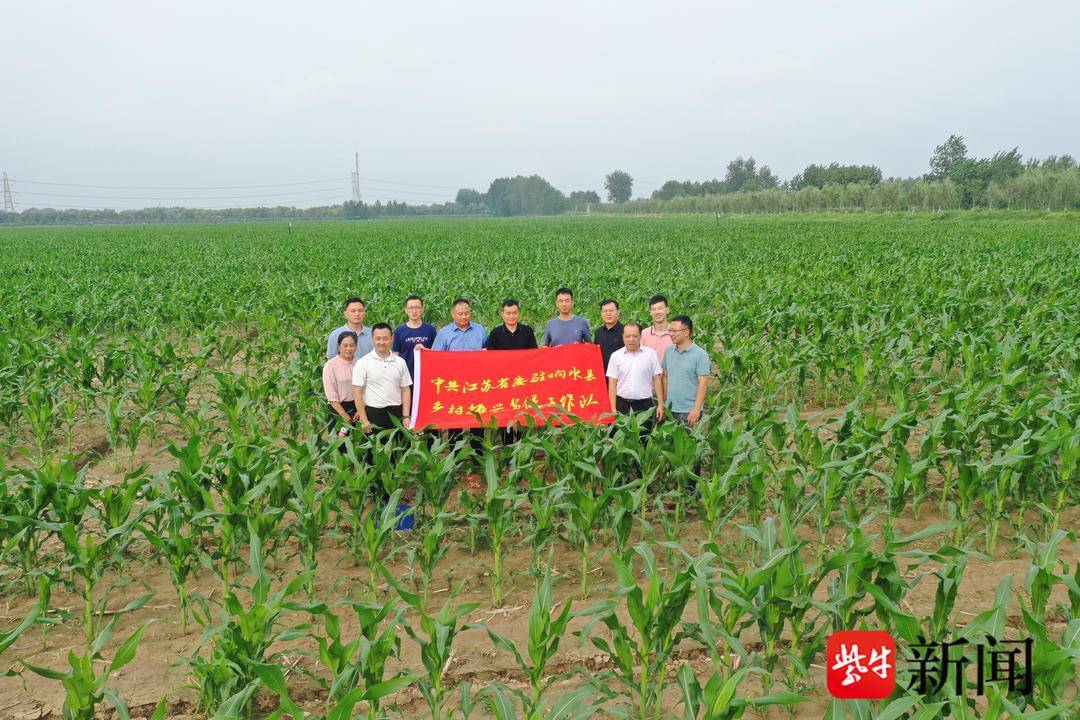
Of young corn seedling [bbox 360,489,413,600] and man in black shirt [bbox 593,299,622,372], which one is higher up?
man in black shirt [bbox 593,299,622,372]

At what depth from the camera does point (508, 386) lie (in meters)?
5.76

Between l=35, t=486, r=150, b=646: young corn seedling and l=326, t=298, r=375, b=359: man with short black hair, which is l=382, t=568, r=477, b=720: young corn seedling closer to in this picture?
l=35, t=486, r=150, b=646: young corn seedling

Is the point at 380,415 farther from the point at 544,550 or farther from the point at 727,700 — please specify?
the point at 727,700

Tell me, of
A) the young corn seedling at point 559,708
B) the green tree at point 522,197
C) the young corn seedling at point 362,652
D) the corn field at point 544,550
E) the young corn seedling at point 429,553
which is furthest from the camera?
the green tree at point 522,197

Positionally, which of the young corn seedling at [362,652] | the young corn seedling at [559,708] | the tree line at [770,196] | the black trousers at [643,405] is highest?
the tree line at [770,196]

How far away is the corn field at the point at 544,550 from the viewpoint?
9.68ft

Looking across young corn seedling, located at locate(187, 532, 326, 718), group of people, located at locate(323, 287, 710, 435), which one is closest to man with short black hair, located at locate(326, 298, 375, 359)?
group of people, located at locate(323, 287, 710, 435)

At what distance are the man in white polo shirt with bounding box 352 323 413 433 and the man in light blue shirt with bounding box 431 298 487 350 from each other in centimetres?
81

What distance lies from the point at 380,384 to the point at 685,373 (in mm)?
2390

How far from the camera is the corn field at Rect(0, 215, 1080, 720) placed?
2.95 meters

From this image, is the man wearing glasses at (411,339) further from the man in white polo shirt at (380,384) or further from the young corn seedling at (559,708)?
the young corn seedling at (559,708)

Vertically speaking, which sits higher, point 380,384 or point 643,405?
point 380,384

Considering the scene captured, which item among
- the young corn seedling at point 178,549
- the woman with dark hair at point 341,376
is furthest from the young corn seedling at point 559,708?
the woman with dark hair at point 341,376

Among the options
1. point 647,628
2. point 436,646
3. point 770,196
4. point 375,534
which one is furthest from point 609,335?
point 770,196
